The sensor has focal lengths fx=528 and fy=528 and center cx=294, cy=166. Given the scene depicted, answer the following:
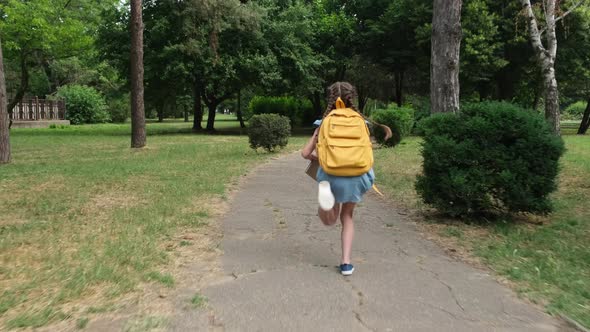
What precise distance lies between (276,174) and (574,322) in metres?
8.76

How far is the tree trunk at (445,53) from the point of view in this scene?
10.3 m

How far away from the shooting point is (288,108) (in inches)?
1697

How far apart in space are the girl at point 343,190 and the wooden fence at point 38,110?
4065 centimetres

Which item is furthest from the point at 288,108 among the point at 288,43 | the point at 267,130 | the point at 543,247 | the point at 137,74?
the point at 543,247

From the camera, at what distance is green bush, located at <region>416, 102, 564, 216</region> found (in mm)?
6551

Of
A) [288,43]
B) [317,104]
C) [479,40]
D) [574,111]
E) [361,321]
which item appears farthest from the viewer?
[574,111]

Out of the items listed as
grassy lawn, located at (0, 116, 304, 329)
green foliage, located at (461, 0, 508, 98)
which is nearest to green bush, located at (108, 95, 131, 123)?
A: green foliage, located at (461, 0, 508, 98)

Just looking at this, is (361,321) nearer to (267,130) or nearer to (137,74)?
(267,130)

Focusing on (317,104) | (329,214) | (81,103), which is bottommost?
(329,214)

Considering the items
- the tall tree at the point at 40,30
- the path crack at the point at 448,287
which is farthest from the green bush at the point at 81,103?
the path crack at the point at 448,287

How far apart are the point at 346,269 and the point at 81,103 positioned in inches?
1928

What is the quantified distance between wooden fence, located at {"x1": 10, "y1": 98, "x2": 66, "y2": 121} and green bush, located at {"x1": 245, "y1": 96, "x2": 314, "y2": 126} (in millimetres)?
16616

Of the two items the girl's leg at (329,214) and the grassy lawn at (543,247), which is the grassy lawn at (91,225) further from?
the grassy lawn at (543,247)

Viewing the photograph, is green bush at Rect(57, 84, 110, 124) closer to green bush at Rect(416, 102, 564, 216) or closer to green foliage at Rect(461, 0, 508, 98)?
green foliage at Rect(461, 0, 508, 98)
